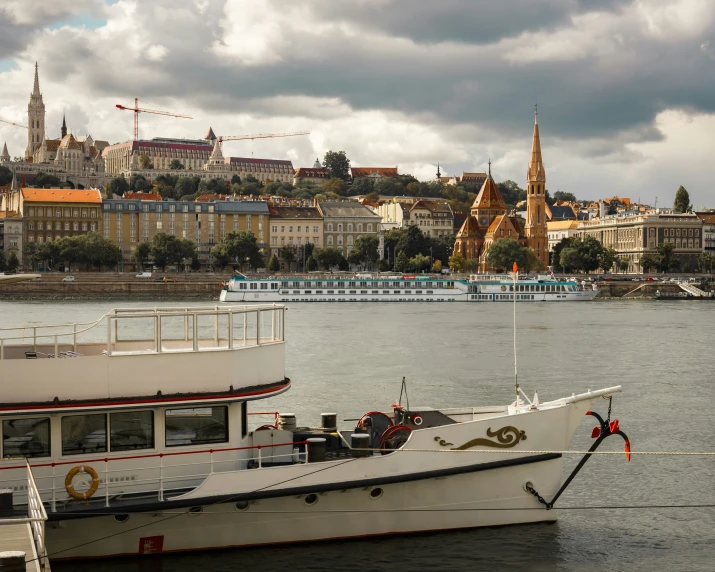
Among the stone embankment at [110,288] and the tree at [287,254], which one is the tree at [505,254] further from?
the stone embankment at [110,288]

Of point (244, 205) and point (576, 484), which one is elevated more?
point (244, 205)

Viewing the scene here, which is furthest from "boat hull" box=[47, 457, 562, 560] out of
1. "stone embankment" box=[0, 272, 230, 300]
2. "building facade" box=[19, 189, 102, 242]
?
"building facade" box=[19, 189, 102, 242]

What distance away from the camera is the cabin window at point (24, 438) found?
513 inches

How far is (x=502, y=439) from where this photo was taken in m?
14.2

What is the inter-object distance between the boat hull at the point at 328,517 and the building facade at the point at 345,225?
132m

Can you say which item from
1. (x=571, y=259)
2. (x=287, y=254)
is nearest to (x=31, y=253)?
(x=287, y=254)

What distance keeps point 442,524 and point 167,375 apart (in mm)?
4267

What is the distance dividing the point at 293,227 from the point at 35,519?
438 ft

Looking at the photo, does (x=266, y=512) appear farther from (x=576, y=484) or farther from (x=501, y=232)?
(x=501, y=232)

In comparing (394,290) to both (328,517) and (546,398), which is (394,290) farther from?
(328,517)

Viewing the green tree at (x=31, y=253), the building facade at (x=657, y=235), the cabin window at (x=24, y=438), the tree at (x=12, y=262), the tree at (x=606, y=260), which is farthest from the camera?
the building facade at (x=657, y=235)

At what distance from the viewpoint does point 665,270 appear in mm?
144125

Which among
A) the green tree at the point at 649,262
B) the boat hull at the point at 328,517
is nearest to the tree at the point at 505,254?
the green tree at the point at 649,262

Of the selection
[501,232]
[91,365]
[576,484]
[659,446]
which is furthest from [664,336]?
[501,232]
